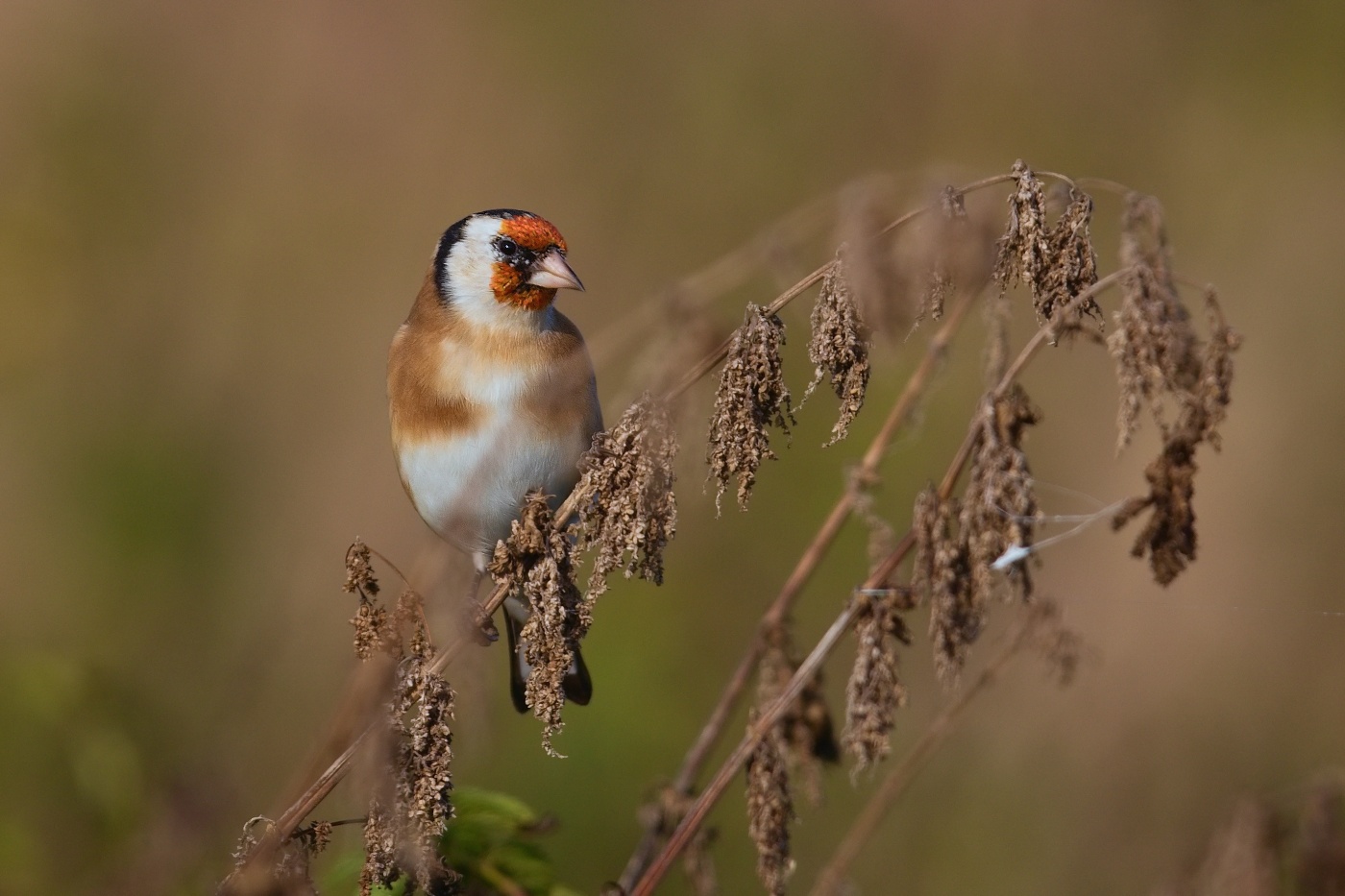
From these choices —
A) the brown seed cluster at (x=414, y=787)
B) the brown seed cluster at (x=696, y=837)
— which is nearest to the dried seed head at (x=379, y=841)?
the brown seed cluster at (x=414, y=787)

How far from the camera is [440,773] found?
1.72 m

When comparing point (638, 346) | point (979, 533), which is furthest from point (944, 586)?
point (638, 346)

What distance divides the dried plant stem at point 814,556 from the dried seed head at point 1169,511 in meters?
0.39

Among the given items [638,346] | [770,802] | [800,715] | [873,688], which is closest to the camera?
[873,688]

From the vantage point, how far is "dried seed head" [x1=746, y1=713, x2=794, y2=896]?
1.97 metres

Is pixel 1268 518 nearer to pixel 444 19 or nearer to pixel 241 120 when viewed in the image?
pixel 444 19

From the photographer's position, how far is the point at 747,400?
5.92ft

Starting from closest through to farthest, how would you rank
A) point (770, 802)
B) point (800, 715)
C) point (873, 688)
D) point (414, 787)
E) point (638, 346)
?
point (414, 787) < point (873, 688) < point (770, 802) < point (800, 715) < point (638, 346)

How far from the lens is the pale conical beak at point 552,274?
2.93 m

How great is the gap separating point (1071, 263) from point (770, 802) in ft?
2.80

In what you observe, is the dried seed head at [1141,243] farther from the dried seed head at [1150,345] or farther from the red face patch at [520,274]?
the red face patch at [520,274]

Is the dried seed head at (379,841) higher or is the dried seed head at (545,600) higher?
the dried seed head at (545,600)

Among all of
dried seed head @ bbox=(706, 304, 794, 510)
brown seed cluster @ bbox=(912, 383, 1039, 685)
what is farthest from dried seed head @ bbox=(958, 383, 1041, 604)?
dried seed head @ bbox=(706, 304, 794, 510)

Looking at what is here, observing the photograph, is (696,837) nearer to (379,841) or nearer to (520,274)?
(379,841)
